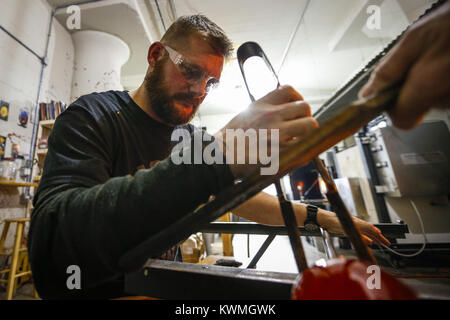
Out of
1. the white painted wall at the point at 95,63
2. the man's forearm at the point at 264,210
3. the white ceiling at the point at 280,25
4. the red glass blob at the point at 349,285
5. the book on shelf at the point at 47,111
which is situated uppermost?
the white ceiling at the point at 280,25

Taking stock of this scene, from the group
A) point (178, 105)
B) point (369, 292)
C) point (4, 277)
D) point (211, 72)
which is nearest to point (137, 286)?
point (369, 292)

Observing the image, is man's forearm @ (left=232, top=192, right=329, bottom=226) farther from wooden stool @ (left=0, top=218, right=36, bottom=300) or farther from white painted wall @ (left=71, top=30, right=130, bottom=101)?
white painted wall @ (left=71, top=30, right=130, bottom=101)

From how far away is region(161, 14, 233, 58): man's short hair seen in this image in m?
0.99

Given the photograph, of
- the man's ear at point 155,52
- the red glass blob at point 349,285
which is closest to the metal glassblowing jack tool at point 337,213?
the red glass blob at point 349,285

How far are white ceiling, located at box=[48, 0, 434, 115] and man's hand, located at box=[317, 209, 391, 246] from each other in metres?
3.43

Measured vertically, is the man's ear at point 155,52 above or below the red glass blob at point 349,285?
above

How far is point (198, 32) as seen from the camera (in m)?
0.99

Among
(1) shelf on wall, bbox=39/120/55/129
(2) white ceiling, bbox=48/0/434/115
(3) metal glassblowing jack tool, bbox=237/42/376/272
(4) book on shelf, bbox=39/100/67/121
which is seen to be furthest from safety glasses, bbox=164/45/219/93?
(2) white ceiling, bbox=48/0/434/115

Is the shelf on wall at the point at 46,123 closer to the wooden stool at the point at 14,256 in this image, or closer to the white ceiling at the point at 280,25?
the wooden stool at the point at 14,256

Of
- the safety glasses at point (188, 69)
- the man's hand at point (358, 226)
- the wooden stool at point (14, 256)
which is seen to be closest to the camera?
the man's hand at point (358, 226)

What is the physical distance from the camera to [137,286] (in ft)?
1.63

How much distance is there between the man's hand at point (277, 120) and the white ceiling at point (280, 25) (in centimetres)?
363

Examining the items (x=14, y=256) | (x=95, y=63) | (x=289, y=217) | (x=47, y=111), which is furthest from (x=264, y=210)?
(x=95, y=63)

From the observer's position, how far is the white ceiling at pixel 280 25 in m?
3.08
